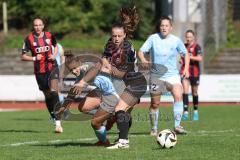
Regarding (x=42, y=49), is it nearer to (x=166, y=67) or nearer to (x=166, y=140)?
(x=166, y=67)

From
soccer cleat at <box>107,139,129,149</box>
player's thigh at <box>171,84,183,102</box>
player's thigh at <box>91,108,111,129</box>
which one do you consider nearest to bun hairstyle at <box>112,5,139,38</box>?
player's thigh at <box>91,108,111,129</box>

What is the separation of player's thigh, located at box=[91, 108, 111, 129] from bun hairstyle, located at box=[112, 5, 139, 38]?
3.85 ft

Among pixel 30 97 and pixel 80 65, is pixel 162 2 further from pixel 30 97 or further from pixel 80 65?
pixel 80 65

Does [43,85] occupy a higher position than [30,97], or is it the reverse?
[43,85]

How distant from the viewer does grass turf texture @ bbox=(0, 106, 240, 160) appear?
9.42 metres

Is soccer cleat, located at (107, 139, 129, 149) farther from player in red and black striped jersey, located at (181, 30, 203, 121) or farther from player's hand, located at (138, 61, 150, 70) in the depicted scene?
player in red and black striped jersey, located at (181, 30, 203, 121)

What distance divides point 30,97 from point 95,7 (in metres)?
15.7

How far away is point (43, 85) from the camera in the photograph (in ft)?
46.8

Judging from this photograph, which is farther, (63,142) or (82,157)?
(63,142)

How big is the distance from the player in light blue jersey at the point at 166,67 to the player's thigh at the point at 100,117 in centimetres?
257

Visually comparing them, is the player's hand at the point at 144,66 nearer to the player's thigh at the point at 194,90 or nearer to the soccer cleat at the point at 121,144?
the soccer cleat at the point at 121,144

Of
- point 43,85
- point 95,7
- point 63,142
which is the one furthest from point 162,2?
point 63,142

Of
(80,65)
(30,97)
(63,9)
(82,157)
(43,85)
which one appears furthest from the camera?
(63,9)

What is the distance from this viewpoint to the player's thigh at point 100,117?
415 inches
